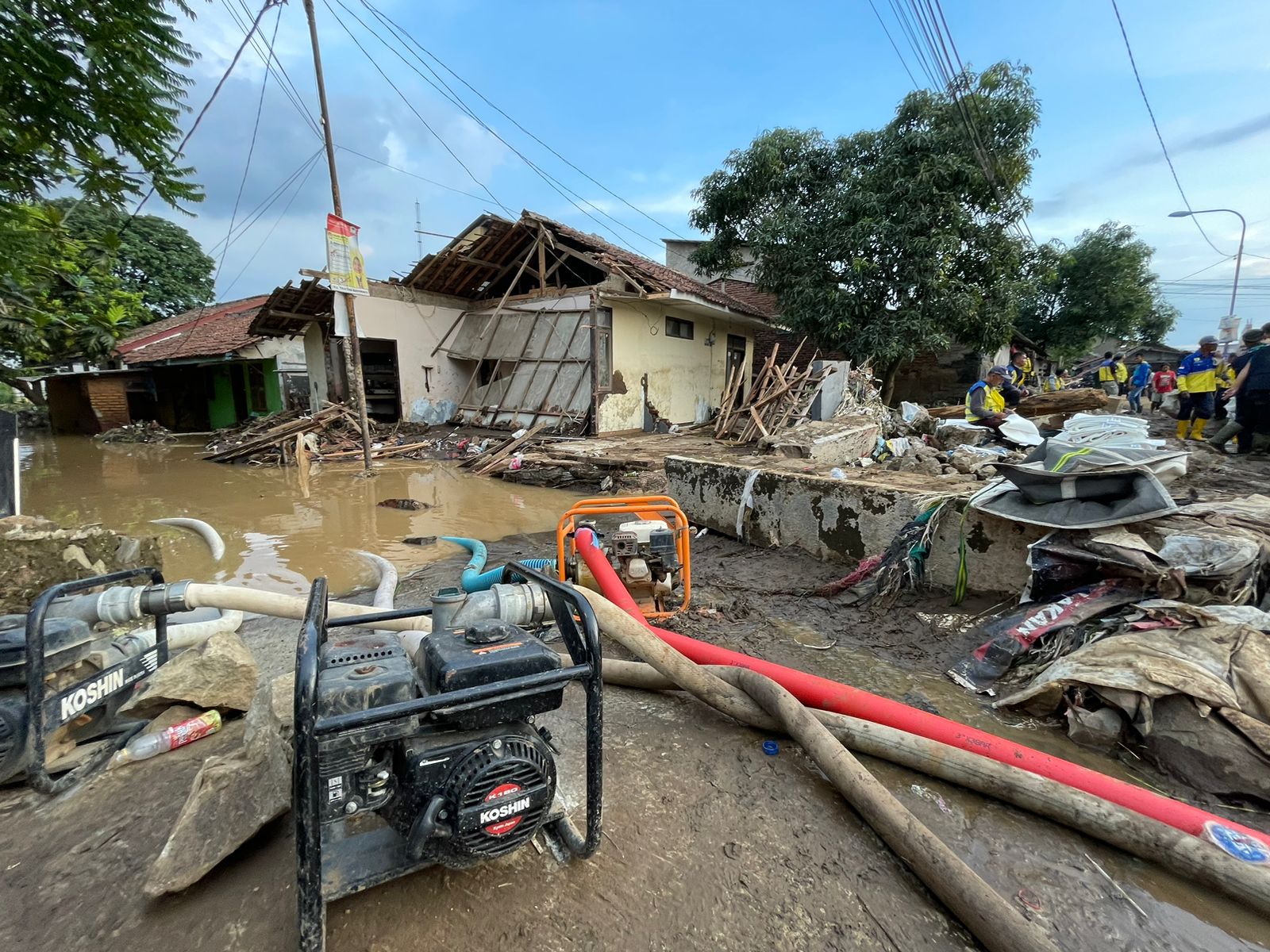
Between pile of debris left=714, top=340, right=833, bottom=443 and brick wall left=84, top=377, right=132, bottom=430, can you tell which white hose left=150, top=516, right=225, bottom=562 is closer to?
pile of debris left=714, top=340, right=833, bottom=443

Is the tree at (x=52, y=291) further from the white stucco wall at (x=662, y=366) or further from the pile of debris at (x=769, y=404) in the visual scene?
the white stucco wall at (x=662, y=366)

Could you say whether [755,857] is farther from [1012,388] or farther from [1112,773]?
[1012,388]

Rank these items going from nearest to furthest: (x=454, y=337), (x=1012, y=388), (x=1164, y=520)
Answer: (x=1164, y=520), (x=1012, y=388), (x=454, y=337)

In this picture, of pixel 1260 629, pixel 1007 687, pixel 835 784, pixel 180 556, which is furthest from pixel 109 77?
pixel 1260 629

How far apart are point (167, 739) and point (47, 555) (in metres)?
1.95

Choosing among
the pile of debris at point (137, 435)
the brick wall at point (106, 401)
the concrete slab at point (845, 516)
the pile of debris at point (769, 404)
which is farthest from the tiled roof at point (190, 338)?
the concrete slab at point (845, 516)

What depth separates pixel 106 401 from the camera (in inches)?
719

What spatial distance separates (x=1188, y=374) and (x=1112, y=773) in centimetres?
884

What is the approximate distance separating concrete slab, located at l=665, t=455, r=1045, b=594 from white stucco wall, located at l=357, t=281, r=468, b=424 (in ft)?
36.5

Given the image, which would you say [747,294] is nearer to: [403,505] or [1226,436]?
[1226,436]

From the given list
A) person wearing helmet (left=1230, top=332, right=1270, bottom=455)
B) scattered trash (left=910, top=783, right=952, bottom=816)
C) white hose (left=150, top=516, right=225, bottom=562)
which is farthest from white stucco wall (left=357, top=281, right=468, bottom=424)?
person wearing helmet (left=1230, top=332, right=1270, bottom=455)

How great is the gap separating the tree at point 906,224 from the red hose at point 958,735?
11903mm

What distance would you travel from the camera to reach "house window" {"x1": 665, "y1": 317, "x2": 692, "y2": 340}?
14.6 meters

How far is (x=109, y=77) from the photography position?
119 inches
